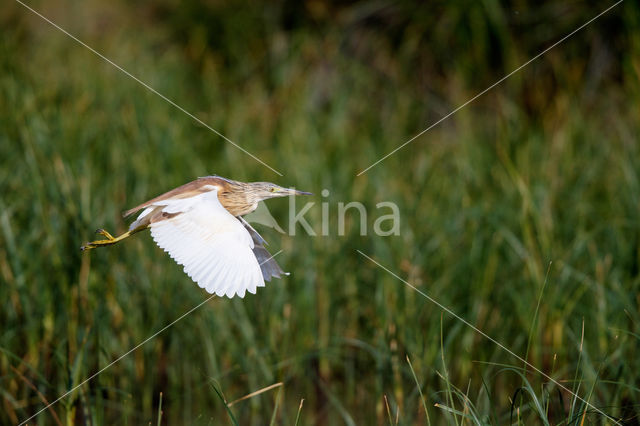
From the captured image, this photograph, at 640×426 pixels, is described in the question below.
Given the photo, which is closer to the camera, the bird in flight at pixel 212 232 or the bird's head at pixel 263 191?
the bird in flight at pixel 212 232

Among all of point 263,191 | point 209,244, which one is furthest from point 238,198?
point 209,244

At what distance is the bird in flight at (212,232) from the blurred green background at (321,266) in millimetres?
670

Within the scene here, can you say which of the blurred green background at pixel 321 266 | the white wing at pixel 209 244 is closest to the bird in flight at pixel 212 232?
the white wing at pixel 209 244

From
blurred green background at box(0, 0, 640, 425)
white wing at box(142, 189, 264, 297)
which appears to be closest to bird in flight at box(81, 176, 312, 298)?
Result: white wing at box(142, 189, 264, 297)

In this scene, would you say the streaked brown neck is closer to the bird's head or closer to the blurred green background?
the bird's head

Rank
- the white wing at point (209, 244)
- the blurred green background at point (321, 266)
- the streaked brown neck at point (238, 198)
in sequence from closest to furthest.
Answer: the white wing at point (209, 244), the streaked brown neck at point (238, 198), the blurred green background at point (321, 266)

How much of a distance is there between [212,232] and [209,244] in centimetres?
2

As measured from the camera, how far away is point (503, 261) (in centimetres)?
259

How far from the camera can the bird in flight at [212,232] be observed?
0.85 metres

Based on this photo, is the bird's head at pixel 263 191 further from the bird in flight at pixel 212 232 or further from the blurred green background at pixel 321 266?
the blurred green background at pixel 321 266

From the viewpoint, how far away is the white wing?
2.76ft

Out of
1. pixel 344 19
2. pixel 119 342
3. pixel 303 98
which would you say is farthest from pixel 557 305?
pixel 344 19

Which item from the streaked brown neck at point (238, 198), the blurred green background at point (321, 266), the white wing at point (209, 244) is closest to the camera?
the white wing at point (209, 244)

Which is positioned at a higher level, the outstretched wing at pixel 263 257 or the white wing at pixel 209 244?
the white wing at pixel 209 244
